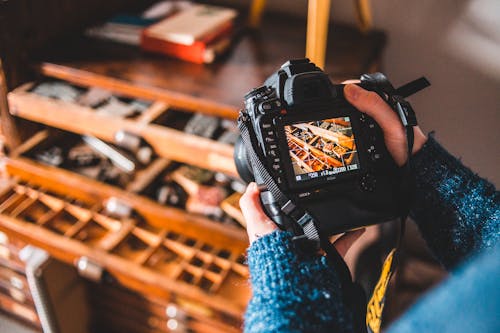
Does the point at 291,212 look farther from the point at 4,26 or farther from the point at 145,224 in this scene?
the point at 4,26

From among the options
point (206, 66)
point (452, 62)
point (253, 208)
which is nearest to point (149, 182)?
point (206, 66)

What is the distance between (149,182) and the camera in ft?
3.72

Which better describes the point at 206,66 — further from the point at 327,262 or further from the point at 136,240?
the point at 327,262

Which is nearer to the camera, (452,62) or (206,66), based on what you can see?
(206,66)

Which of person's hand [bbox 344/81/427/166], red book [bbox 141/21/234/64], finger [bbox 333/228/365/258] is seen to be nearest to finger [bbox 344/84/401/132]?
person's hand [bbox 344/81/427/166]

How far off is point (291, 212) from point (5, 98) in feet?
2.59

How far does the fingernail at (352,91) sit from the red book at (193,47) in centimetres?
49

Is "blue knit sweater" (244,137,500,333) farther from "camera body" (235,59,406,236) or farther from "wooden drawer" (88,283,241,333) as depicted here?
"wooden drawer" (88,283,241,333)

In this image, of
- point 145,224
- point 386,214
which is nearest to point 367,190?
point 386,214

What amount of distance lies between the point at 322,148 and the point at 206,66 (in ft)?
1.72

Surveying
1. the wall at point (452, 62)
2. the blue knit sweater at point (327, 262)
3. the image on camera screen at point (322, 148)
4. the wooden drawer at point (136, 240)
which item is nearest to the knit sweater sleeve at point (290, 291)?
the blue knit sweater at point (327, 262)

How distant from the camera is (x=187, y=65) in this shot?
1.14 m

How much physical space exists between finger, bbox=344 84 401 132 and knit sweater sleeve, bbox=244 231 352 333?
24 centimetres

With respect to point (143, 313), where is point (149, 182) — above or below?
above
